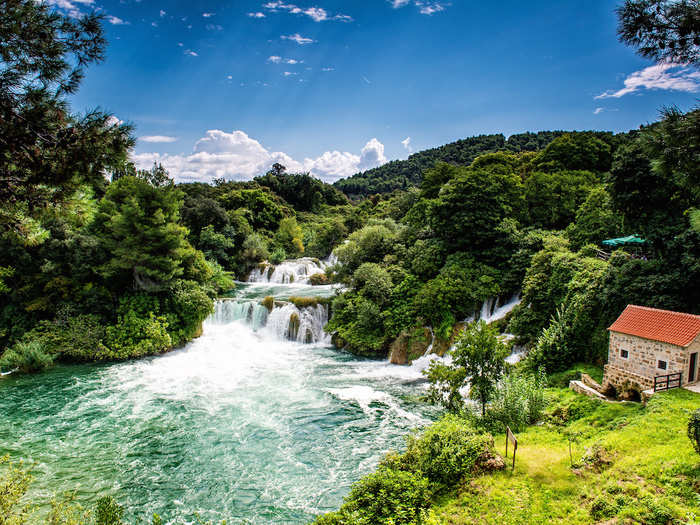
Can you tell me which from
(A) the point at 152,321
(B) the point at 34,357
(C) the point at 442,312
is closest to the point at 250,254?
(A) the point at 152,321

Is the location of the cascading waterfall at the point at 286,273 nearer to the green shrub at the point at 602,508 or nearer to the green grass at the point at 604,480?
the green grass at the point at 604,480

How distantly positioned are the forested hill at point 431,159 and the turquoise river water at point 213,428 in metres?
49.3

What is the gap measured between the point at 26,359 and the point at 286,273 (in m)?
20.0

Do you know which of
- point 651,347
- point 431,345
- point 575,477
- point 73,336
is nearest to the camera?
point 575,477

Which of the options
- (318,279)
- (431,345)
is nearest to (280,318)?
(431,345)

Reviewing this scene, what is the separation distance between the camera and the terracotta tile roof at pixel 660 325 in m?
9.09

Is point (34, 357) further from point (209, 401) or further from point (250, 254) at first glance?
point (250, 254)

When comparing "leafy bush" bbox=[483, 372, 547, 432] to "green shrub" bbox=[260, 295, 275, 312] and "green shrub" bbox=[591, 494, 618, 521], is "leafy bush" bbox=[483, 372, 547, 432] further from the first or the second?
"green shrub" bbox=[260, 295, 275, 312]

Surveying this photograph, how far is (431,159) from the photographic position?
274 ft

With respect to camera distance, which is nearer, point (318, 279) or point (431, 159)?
point (318, 279)

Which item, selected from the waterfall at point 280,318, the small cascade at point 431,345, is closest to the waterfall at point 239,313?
the waterfall at point 280,318

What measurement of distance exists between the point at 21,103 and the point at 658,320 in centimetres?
1450

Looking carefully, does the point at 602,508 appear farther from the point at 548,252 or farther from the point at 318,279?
the point at 318,279

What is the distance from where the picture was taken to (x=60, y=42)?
512cm
